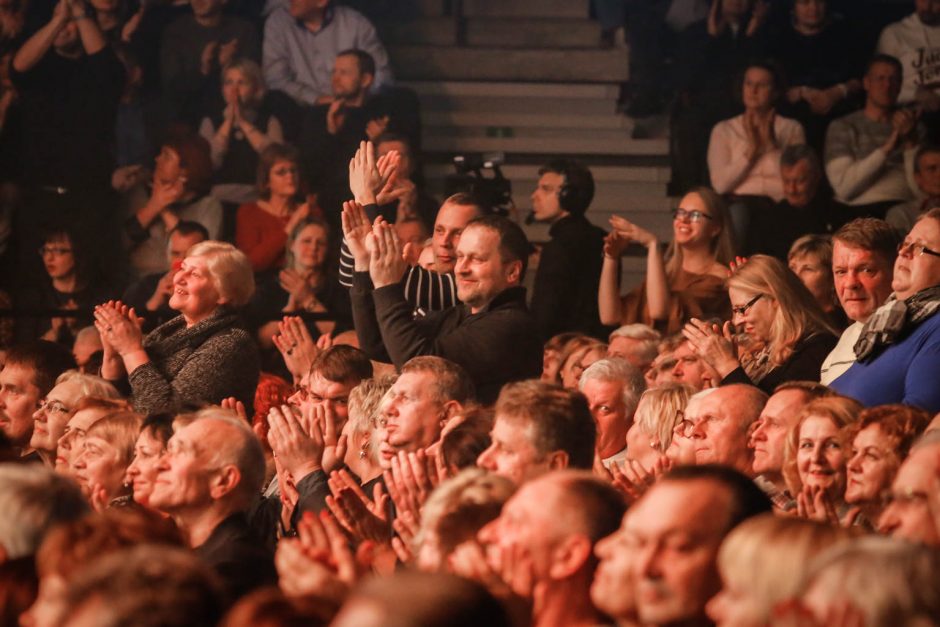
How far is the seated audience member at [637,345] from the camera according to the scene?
6.20 metres

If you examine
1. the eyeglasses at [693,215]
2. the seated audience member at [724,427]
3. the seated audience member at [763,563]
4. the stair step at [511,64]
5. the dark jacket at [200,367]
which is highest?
the seated audience member at [763,563]

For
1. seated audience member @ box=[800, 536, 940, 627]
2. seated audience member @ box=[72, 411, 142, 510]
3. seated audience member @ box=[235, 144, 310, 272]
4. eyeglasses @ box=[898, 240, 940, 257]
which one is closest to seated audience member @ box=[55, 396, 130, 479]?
seated audience member @ box=[72, 411, 142, 510]

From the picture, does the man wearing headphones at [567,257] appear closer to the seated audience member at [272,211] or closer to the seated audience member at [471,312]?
the seated audience member at [272,211]

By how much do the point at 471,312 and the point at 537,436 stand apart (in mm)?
1363

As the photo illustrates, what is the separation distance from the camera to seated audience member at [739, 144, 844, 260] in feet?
29.9

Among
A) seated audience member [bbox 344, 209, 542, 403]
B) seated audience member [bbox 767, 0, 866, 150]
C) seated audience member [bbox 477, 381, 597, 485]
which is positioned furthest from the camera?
seated audience member [bbox 767, 0, 866, 150]

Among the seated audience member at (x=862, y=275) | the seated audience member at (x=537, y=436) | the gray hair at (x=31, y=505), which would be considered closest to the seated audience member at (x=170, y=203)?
the seated audience member at (x=862, y=275)

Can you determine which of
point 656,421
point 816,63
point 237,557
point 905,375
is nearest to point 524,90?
point 816,63

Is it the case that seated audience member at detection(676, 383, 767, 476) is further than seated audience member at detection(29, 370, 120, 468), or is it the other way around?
seated audience member at detection(29, 370, 120, 468)

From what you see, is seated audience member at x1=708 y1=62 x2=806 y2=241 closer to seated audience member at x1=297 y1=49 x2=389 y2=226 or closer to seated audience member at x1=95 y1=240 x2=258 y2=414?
seated audience member at x1=297 y1=49 x2=389 y2=226

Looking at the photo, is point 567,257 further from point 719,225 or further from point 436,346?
point 436,346

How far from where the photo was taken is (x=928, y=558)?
225cm

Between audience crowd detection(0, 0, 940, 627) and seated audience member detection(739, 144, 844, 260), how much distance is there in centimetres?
2

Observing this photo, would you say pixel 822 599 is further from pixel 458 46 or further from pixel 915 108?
pixel 458 46
